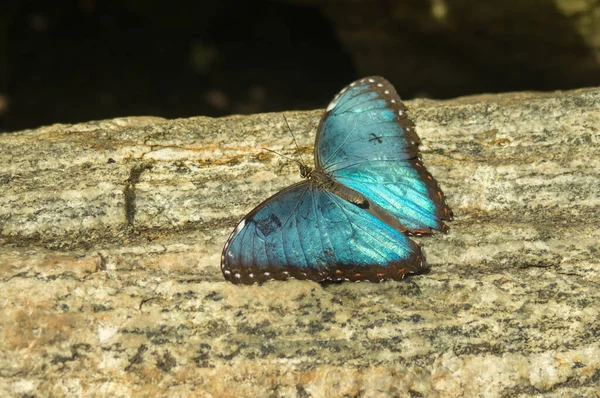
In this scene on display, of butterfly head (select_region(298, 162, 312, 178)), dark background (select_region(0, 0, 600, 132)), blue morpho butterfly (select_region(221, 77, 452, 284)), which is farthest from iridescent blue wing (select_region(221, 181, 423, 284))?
dark background (select_region(0, 0, 600, 132))

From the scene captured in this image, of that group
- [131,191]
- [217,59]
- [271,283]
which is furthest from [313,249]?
[217,59]

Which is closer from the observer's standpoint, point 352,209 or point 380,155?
point 352,209

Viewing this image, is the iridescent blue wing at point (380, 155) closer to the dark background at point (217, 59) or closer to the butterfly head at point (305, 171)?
the butterfly head at point (305, 171)

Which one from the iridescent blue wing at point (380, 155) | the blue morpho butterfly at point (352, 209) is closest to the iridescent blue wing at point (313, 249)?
the blue morpho butterfly at point (352, 209)

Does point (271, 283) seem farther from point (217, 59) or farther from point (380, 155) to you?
point (217, 59)

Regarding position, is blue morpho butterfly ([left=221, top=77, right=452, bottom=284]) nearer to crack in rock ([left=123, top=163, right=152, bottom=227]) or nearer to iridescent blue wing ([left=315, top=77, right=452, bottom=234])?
iridescent blue wing ([left=315, top=77, right=452, bottom=234])

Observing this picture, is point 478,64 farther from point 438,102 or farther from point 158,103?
point 158,103
